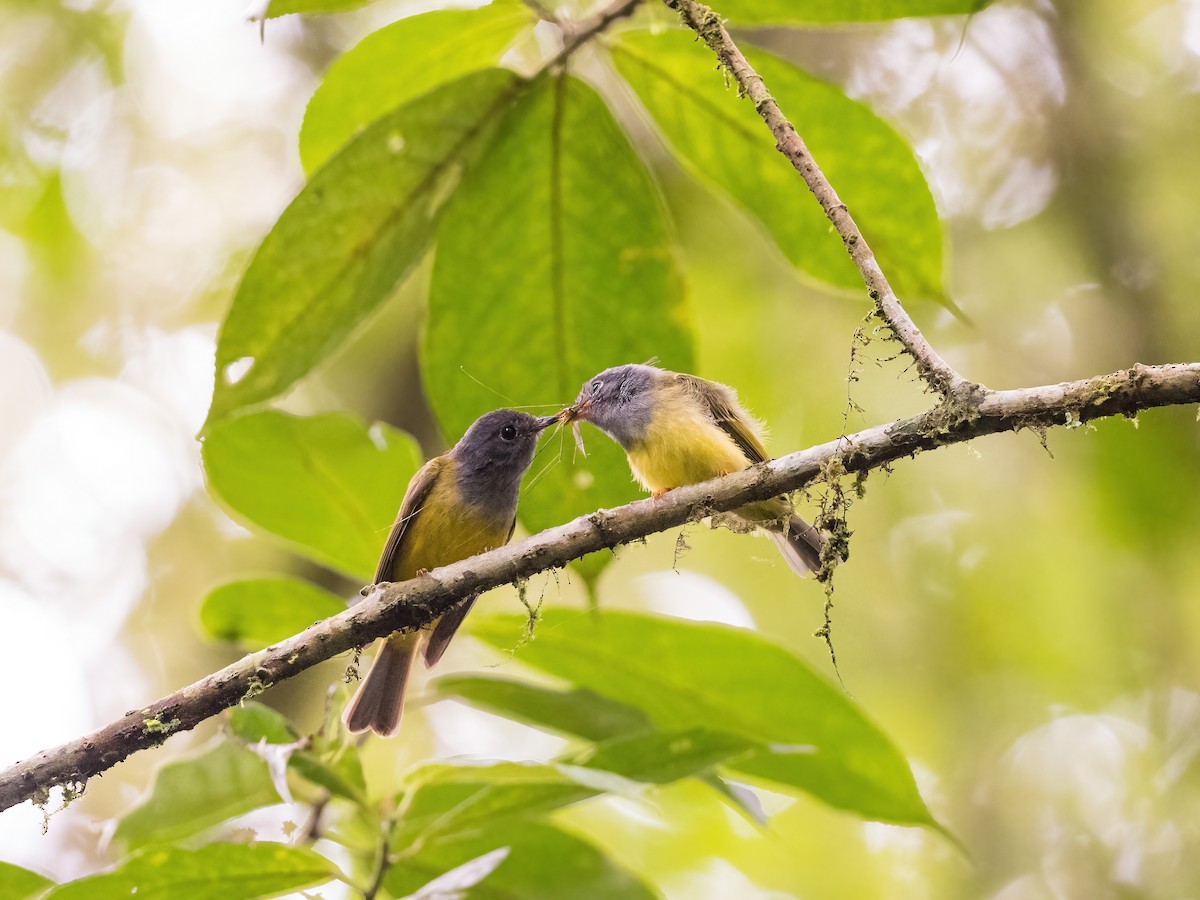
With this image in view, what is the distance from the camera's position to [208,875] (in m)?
2.29

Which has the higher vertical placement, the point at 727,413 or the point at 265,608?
the point at 727,413

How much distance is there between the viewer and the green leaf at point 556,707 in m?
2.82

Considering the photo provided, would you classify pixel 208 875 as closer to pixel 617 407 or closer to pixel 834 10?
pixel 617 407

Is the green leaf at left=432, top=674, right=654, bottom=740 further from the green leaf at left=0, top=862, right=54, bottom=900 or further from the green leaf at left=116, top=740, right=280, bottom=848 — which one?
the green leaf at left=0, top=862, right=54, bottom=900

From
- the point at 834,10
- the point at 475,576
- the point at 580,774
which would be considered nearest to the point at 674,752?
the point at 580,774

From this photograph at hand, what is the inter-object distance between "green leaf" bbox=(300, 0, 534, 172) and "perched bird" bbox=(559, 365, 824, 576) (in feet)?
3.47

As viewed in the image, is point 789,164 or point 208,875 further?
point 789,164

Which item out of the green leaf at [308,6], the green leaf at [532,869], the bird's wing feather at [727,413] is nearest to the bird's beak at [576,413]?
the bird's wing feather at [727,413]

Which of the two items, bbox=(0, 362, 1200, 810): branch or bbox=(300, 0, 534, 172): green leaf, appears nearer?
bbox=(0, 362, 1200, 810): branch

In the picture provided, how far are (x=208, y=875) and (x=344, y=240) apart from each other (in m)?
1.37

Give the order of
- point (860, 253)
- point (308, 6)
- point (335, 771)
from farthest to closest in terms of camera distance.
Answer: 1. point (335, 771)
2. point (308, 6)
3. point (860, 253)

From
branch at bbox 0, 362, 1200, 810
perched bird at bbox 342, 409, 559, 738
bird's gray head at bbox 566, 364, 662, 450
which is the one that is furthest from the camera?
perched bird at bbox 342, 409, 559, 738

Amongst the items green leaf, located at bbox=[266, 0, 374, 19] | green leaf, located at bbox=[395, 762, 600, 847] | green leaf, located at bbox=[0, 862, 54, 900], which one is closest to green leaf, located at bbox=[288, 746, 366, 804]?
green leaf, located at bbox=[395, 762, 600, 847]

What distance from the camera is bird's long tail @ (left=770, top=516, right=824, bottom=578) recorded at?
3818 millimetres
